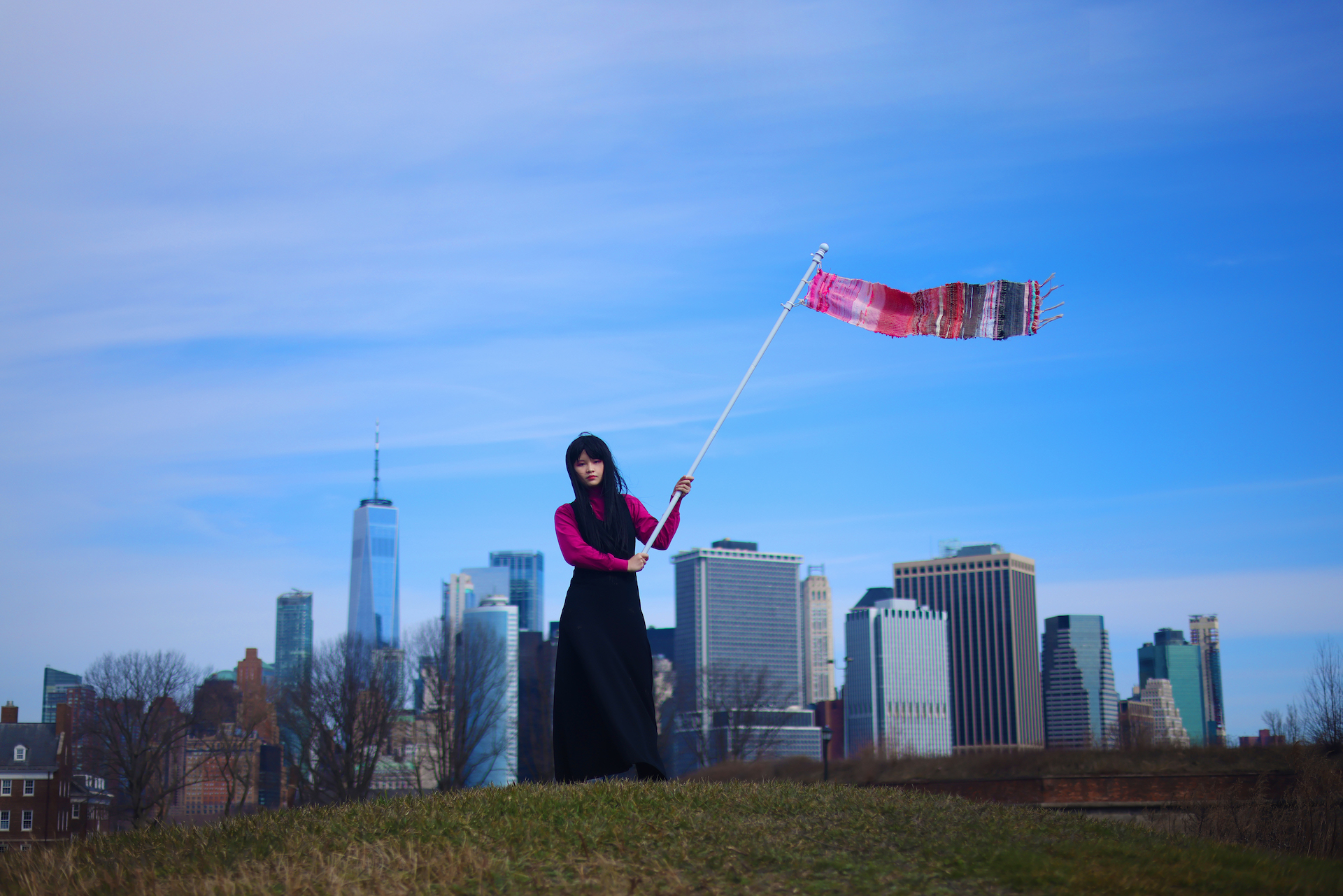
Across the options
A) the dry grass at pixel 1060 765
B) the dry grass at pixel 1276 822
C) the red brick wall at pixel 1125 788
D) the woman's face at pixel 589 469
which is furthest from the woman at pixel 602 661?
the red brick wall at pixel 1125 788

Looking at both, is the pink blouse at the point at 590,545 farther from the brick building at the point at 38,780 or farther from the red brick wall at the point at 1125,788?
Result: the brick building at the point at 38,780

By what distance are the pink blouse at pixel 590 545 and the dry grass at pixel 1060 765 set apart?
11665 millimetres

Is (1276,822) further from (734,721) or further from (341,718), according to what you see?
(734,721)

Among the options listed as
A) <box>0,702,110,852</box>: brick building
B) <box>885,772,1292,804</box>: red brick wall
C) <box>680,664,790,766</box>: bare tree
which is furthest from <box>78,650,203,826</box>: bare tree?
<box>885,772,1292,804</box>: red brick wall

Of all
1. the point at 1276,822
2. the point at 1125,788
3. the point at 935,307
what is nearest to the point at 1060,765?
the point at 1125,788

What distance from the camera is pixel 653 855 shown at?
7059 millimetres

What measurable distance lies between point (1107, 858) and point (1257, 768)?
2147 centimetres

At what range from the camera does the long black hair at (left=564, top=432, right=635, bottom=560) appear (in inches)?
420

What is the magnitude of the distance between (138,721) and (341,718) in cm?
1564

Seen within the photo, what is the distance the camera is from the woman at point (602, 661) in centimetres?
1027

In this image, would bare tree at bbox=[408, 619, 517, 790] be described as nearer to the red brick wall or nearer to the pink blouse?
the red brick wall

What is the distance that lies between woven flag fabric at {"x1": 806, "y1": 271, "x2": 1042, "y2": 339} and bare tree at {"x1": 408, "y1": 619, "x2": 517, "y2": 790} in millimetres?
45122

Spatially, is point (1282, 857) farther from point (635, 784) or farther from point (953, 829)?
point (635, 784)

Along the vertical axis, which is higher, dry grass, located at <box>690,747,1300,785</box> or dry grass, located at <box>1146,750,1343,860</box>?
dry grass, located at <box>1146,750,1343,860</box>
